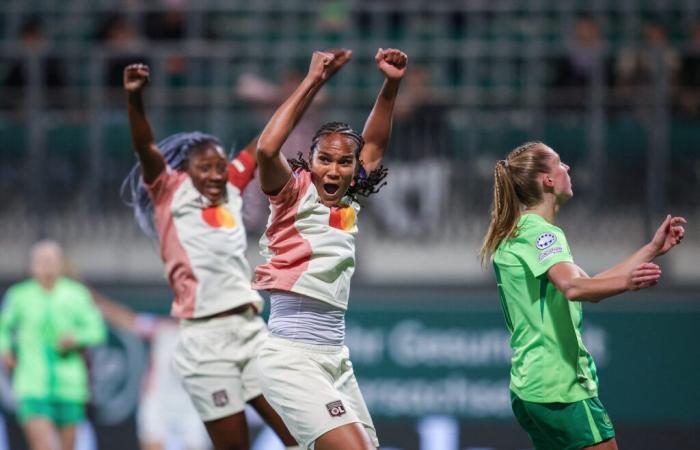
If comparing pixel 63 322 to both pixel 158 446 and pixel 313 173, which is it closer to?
pixel 158 446

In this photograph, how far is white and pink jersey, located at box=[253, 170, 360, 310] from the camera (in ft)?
17.3

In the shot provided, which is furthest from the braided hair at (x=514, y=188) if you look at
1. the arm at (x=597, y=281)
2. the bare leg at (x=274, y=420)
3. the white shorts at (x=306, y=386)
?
the bare leg at (x=274, y=420)

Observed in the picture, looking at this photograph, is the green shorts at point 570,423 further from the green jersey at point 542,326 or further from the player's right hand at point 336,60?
the player's right hand at point 336,60

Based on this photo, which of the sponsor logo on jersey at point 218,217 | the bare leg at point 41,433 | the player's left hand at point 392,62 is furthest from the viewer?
the bare leg at point 41,433

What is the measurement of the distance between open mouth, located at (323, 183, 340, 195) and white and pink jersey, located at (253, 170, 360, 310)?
0.16 feet

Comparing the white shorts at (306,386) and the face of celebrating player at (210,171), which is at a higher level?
the face of celebrating player at (210,171)

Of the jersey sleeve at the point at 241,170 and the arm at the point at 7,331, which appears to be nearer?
the jersey sleeve at the point at 241,170

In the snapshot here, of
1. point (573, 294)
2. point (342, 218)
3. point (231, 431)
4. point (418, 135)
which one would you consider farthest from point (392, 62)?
point (418, 135)

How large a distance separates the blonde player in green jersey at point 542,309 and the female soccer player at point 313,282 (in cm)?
68

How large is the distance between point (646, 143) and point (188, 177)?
16.4 ft

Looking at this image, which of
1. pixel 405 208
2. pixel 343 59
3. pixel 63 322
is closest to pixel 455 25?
pixel 405 208

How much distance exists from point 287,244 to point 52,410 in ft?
17.1

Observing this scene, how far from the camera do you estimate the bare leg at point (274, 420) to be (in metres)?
6.09

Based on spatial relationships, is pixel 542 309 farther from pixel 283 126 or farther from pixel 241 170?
pixel 241 170
